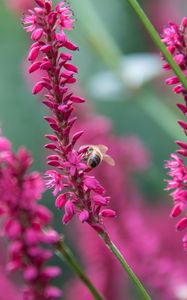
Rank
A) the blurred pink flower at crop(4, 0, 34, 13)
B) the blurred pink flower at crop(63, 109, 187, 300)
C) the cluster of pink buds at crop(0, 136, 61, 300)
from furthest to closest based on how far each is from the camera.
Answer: the blurred pink flower at crop(4, 0, 34, 13) → the blurred pink flower at crop(63, 109, 187, 300) → the cluster of pink buds at crop(0, 136, 61, 300)

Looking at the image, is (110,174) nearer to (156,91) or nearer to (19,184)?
(19,184)

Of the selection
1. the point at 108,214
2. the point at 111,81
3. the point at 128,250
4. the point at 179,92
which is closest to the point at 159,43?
the point at 179,92

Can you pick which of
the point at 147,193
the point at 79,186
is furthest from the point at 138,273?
the point at 147,193

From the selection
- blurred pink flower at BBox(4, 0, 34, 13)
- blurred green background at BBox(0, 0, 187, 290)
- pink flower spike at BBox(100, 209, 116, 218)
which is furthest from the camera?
blurred pink flower at BBox(4, 0, 34, 13)

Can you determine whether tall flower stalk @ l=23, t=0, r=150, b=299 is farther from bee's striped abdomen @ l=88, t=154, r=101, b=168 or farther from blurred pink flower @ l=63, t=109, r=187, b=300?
blurred pink flower @ l=63, t=109, r=187, b=300

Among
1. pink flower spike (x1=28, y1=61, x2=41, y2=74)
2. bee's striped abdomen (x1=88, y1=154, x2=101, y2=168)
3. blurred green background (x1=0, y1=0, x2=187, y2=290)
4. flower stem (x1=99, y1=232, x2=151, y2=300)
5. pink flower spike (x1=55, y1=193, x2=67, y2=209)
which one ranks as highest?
blurred green background (x1=0, y1=0, x2=187, y2=290)

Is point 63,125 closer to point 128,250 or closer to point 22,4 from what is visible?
point 128,250

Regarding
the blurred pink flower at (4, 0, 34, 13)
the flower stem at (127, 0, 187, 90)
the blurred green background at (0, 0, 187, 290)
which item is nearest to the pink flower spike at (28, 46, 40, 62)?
the flower stem at (127, 0, 187, 90)
